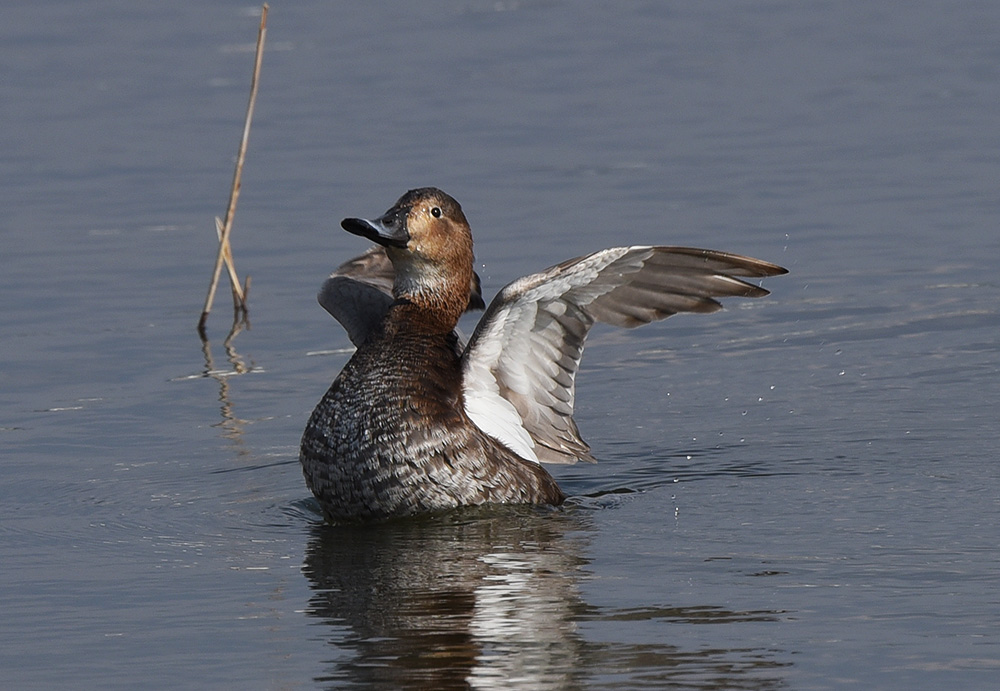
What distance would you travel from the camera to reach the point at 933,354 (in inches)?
366

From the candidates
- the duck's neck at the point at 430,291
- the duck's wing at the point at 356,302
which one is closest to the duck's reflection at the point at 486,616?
the duck's neck at the point at 430,291

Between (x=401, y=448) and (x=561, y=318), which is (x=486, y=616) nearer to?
(x=401, y=448)

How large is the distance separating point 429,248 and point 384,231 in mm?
236

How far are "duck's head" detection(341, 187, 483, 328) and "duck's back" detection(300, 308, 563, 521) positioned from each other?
320 mm

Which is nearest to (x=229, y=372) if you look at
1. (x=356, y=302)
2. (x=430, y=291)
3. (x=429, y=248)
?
(x=356, y=302)

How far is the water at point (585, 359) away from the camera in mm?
5676

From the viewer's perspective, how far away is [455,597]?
605 centimetres

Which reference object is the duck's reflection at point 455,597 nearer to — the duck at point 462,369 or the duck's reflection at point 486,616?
the duck's reflection at point 486,616

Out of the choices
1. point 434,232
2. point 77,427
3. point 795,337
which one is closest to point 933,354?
point 795,337

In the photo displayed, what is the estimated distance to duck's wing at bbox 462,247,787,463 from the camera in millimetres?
6816

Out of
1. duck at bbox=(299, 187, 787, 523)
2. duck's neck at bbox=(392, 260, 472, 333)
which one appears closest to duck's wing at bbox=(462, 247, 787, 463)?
duck at bbox=(299, 187, 787, 523)

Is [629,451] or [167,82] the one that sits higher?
[167,82]

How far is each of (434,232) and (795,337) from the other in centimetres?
293

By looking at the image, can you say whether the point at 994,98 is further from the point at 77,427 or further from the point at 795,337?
the point at 77,427
